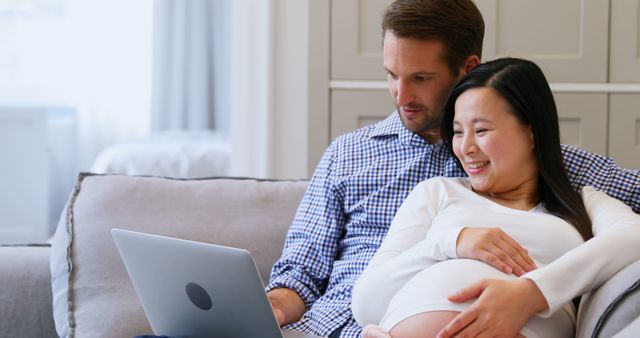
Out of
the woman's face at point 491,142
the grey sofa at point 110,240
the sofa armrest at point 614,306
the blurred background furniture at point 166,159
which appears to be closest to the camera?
the sofa armrest at point 614,306

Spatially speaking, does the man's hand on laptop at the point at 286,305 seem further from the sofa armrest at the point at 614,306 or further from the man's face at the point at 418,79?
the sofa armrest at the point at 614,306

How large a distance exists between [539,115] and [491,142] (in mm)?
104

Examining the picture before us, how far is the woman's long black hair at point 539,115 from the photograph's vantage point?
163cm

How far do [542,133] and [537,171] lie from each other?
0.08 meters

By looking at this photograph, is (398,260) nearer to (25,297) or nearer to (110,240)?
(110,240)

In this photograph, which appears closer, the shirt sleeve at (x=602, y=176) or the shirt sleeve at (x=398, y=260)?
the shirt sleeve at (x=398, y=260)

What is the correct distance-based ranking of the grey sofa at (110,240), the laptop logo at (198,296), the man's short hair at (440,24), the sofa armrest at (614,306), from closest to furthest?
the sofa armrest at (614,306), the laptop logo at (198,296), the man's short hair at (440,24), the grey sofa at (110,240)

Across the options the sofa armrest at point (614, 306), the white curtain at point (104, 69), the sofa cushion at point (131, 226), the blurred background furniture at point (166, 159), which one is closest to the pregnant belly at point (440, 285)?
the sofa armrest at point (614, 306)

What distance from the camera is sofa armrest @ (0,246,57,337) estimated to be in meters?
2.04

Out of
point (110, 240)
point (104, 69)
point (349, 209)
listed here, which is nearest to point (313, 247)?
point (349, 209)

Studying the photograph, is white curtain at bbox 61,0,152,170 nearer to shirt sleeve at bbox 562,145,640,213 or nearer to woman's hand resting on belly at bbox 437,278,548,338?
shirt sleeve at bbox 562,145,640,213

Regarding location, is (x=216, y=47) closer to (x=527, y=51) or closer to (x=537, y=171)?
(x=527, y=51)

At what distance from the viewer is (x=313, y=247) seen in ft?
6.39

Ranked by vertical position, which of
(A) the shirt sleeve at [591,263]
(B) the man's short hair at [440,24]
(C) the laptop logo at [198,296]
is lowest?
(C) the laptop logo at [198,296]
